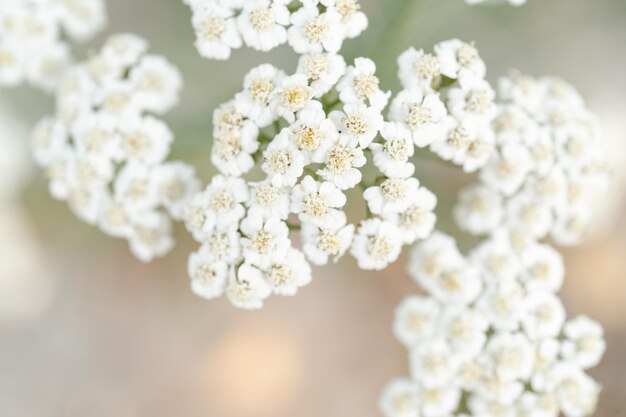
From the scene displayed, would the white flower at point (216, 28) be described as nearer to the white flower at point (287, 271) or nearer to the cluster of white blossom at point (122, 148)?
the cluster of white blossom at point (122, 148)

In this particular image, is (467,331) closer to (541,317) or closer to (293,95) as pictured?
(541,317)

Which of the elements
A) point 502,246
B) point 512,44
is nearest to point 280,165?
point 502,246

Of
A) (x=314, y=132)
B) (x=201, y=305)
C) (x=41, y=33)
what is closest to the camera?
(x=314, y=132)

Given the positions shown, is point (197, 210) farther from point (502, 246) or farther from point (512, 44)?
point (512, 44)

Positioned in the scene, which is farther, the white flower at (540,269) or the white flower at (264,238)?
the white flower at (540,269)

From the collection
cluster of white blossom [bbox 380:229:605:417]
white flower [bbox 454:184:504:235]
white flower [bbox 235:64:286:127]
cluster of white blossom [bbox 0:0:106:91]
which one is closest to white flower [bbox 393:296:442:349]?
cluster of white blossom [bbox 380:229:605:417]

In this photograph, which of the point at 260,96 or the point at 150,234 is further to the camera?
the point at 150,234

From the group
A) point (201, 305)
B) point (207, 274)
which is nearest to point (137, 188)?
point (207, 274)

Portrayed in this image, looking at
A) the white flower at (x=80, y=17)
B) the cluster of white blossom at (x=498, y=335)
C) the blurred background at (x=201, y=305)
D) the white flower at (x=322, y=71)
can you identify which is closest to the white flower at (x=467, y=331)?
the cluster of white blossom at (x=498, y=335)
